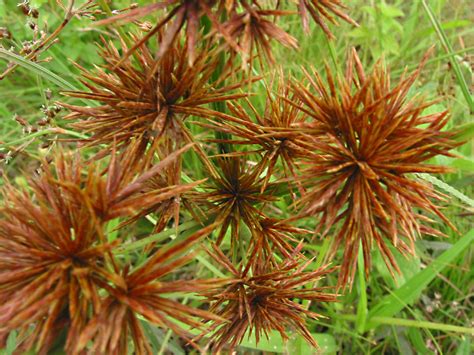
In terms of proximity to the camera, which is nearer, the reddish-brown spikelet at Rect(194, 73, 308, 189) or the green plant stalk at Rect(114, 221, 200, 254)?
the green plant stalk at Rect(114, 221, 200, 254)

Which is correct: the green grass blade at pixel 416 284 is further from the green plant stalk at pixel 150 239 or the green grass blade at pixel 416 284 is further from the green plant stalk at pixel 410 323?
the green plant stalk at pixel 150 239

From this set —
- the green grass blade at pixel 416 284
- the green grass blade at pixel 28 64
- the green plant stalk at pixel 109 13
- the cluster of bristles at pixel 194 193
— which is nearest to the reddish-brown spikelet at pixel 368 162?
the cluster of bristles at pixel 194 193

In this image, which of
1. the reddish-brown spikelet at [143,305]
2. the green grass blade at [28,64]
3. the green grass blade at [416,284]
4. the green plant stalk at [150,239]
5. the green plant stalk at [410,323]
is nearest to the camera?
the reddish-brown spikelet at [143,305]

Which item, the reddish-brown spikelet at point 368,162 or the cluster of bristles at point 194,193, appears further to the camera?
the reddish-brown spikelet at point 368,162

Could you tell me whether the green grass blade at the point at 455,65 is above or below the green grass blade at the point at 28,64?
above

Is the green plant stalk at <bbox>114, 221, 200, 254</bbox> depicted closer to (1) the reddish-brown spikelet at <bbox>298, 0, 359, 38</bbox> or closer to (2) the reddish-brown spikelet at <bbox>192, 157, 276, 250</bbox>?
(2) the reddish-brown spikelet at <bbox>192, 157, 276, 250</bbox>

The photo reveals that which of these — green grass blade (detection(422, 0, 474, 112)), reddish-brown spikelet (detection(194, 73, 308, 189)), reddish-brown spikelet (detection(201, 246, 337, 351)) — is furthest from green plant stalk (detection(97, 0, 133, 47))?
green grass blade (detection(422, 0, 474, 112))

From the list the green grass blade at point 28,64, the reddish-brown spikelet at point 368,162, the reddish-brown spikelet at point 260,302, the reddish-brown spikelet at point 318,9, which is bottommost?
the reddish-brown spikelet at point 260,302

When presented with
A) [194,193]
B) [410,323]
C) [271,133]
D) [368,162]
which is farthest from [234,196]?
[410,323]
